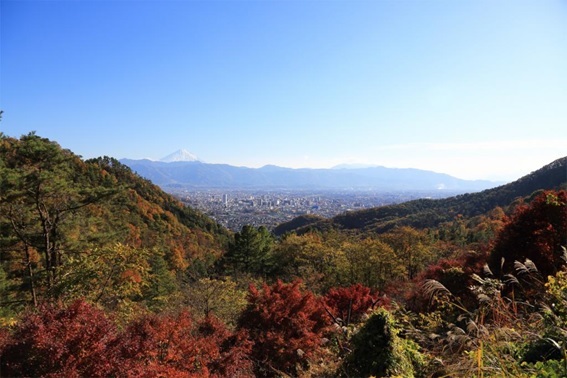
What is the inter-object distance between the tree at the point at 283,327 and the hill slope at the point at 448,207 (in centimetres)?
5281

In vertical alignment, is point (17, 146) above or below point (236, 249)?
above

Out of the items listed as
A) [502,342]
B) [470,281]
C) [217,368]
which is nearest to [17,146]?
[217,368]

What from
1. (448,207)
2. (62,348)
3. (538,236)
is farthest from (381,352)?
(448,207)

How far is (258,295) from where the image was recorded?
30.7ft

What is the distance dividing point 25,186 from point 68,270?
9.93 ft

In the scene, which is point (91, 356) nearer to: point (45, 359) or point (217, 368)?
point (45, 359)

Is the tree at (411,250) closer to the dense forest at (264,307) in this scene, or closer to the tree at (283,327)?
the dense forest at (264,307)

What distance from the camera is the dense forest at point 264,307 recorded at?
3.29m

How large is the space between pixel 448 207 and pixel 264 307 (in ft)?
273

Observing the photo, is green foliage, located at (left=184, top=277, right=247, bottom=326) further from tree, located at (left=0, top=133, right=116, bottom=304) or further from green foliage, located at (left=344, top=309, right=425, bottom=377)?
green foliage, located at (left=344, top=309, right=425, bottom=377)

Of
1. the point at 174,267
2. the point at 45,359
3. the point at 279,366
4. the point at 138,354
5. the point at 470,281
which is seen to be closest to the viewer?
the point at 45,359

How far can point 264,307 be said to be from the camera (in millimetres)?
8812

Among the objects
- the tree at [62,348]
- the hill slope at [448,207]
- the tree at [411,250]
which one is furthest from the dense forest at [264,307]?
the hill slope at [448,207]

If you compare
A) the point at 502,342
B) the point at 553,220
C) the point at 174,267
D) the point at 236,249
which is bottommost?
the point at 174,267
